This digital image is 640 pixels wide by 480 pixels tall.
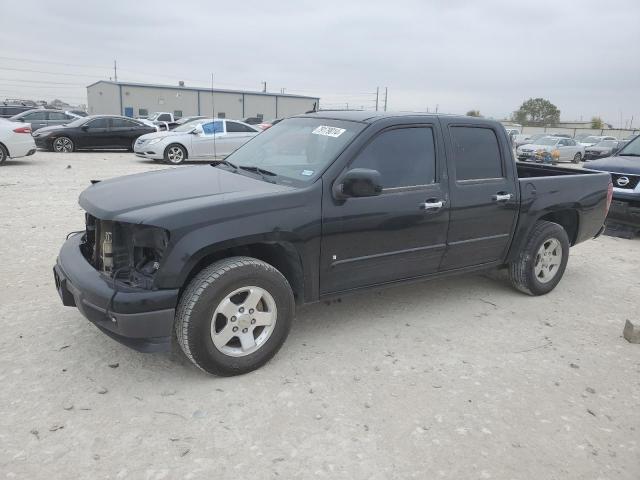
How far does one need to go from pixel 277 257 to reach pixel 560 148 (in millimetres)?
27273

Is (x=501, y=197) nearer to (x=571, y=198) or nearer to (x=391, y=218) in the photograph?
(x=571, y=198)

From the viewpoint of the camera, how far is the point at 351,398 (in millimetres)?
3193

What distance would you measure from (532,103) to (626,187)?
88531 millimetres

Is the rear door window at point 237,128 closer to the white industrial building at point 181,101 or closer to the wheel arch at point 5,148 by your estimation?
the wheel arch at point 5,148

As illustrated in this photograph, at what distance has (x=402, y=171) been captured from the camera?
401cm

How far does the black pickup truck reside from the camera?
3.10 meters

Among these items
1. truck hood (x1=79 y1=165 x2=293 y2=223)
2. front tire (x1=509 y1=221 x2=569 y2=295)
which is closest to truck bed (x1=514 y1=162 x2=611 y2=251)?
front tire (x1=509 y1=221 x2=569 y2=295)

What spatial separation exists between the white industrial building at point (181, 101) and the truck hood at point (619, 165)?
44244 millimetres

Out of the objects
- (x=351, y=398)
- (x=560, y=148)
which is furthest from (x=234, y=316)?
(x=560, y=148)

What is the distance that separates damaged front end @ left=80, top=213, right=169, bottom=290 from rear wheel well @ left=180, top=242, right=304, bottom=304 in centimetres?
31

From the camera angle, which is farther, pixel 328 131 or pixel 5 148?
pixel 5 148

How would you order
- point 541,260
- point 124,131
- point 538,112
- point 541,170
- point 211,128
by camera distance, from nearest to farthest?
point 541,260 < point 541,170 < point 211,128 < point 124,131 < point 538,112

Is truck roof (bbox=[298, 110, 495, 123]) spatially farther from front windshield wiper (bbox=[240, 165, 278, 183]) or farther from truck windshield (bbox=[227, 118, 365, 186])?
front windshield wiper (bbox=[240, 165, 278, 183])

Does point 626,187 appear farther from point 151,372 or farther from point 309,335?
point 151,372
